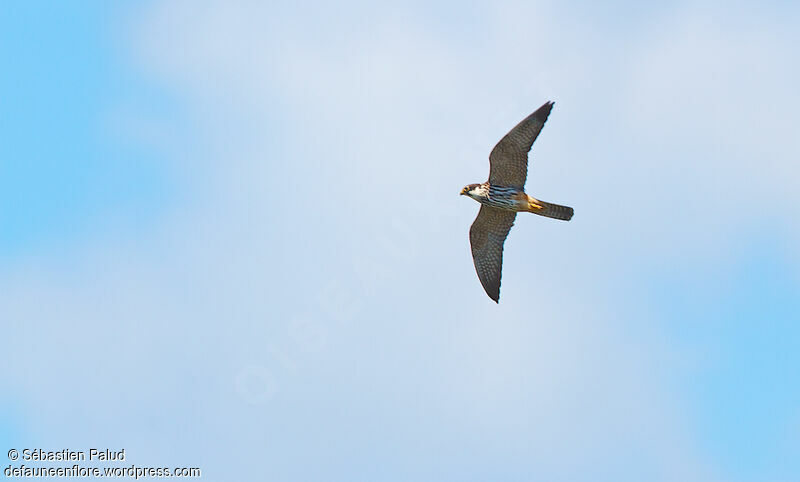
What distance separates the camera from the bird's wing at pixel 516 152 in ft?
84.3

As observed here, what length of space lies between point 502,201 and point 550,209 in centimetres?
125

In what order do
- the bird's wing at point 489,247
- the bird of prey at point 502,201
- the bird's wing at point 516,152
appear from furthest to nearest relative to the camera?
the bird's wing at point 489,247
the bird of prey at point 502,201
the bird's wing at point 516,152

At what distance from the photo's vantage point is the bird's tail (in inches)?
1073

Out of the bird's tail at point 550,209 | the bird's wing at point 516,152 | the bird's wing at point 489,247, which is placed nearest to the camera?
the bird's wing at point 516,152

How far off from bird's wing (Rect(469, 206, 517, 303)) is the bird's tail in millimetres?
1169

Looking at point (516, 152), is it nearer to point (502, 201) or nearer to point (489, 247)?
point (502, 201)

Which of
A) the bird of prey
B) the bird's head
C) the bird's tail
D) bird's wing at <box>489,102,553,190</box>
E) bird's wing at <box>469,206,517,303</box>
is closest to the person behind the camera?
bird's wing at <box>489,102,553,190</box>

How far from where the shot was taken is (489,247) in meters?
28.8

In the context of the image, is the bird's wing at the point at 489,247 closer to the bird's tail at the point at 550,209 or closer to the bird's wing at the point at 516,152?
the bird's tail at the point at 550,209

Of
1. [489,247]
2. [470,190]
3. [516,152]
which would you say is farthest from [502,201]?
[489,247]

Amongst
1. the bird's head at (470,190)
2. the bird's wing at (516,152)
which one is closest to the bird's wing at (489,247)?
the bird's head at (470,190)

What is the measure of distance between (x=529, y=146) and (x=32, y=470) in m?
14.4

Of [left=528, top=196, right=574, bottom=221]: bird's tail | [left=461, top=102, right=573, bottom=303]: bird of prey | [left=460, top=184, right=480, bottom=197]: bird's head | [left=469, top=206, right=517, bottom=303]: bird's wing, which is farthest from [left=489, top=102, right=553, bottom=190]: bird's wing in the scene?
[left=469, top=206, right=517, bottom=303]: bird's wing

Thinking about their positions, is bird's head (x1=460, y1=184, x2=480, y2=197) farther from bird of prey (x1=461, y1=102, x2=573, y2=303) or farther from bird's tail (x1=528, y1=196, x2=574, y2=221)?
bird's tail (x1=528, y1=196, x2=574, y2=221)
